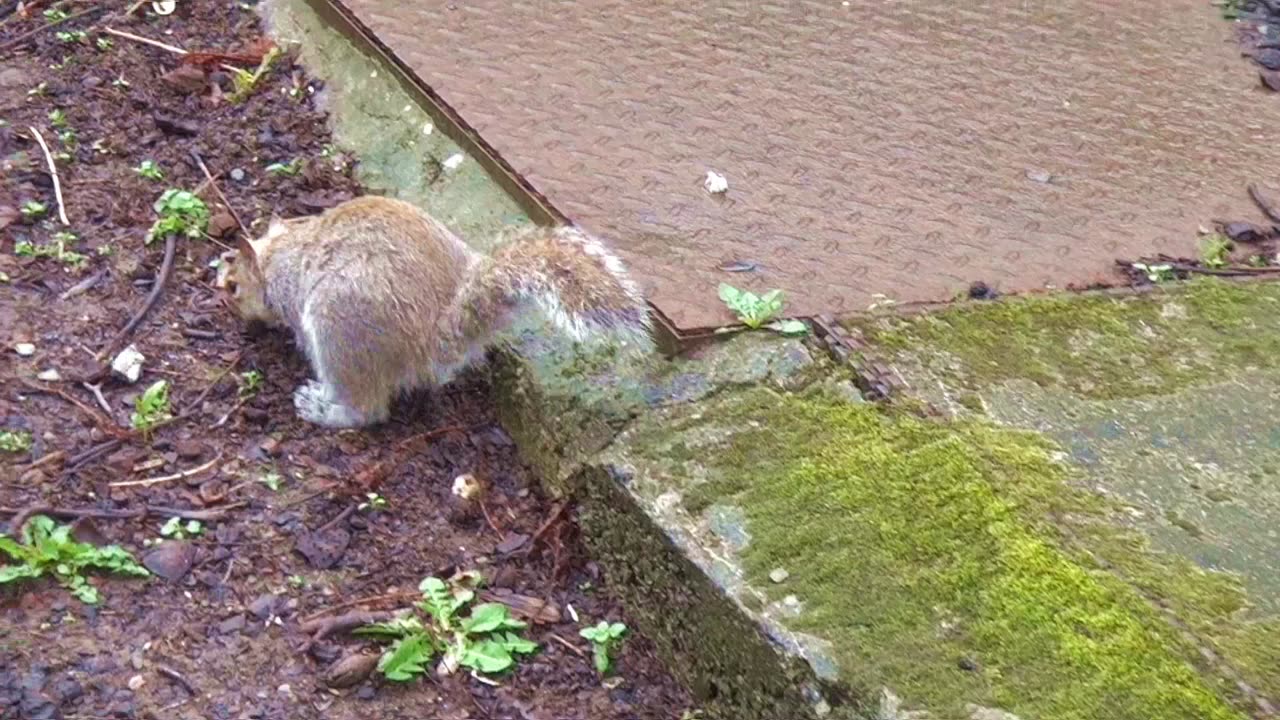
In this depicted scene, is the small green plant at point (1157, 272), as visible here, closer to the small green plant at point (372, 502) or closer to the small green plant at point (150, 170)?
the small green plant at point (372, 502)

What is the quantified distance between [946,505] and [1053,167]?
5.11 ft

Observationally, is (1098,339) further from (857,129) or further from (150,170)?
(150,170)

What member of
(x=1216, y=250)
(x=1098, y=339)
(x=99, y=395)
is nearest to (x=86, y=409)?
(x=99, y=395)

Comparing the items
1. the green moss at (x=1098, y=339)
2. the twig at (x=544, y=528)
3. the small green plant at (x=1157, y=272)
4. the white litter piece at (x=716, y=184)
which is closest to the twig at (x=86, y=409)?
the twig at (x=544, y=528)

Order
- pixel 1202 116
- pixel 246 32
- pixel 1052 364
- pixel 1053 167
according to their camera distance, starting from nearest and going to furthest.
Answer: pixel 1052 364 < pixel 1053 167 < pixel 1202 116 < pixel 246 32

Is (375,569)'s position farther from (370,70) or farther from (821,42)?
(821,42)

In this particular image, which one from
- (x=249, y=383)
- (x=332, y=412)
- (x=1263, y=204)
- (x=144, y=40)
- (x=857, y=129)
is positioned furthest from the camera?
(x=144, y=40)

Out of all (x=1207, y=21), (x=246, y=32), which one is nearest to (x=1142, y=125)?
(x=1207, y=21)

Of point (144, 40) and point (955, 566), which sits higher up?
point (144, 40)

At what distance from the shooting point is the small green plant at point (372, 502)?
315 cm

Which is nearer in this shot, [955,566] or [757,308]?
[955,566]

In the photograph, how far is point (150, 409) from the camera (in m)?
3.29

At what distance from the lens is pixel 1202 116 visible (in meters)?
4.20

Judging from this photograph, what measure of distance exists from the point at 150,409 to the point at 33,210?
947 millimetres
